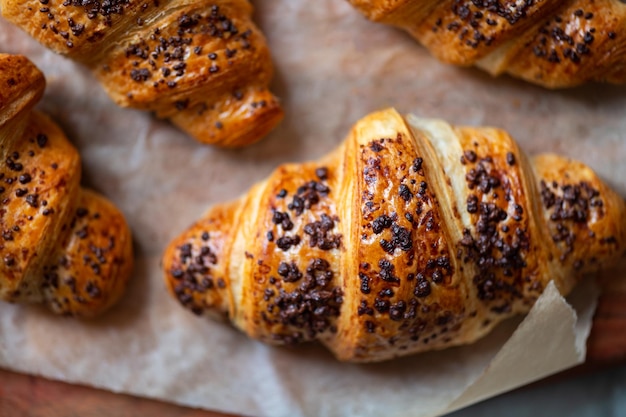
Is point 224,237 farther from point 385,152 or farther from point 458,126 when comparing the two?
point 458,126

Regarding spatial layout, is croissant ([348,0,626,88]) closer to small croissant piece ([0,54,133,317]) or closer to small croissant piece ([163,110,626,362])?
small croissant piece ([163,110,626,362])

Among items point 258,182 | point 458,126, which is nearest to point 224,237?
point 258,182

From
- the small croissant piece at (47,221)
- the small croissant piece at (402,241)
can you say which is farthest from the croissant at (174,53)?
the small croissant piece at (402,241)

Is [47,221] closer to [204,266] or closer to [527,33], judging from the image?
[204,266]

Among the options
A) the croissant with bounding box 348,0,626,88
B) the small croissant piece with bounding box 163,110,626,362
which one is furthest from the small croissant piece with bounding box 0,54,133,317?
the croissant with bounding box 348,0,626,88

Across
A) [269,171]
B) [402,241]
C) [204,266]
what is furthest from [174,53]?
[402,241]
